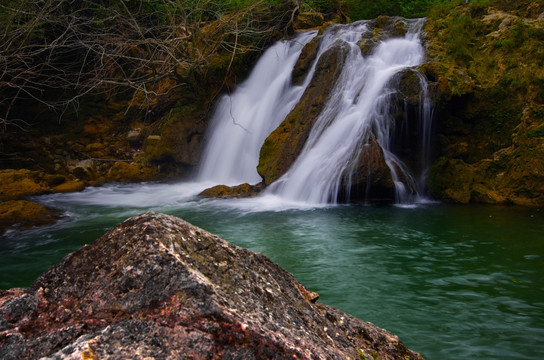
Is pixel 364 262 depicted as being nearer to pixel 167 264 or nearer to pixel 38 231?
pixel 167 264

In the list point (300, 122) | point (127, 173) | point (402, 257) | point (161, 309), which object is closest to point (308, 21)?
point (300, 122)

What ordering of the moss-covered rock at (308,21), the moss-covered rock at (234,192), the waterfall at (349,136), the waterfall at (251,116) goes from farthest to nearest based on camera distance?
the moss-covered rock at (308,21), the waterfall at (251,116), the moss-covered rock at (234,192), the waterfall at (349,136)

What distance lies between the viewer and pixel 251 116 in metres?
14.0

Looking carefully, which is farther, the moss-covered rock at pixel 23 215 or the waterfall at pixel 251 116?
the waterfall at pixel 251 116

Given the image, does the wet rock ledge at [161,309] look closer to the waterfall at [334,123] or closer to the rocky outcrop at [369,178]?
the rocky outcrop at [369,178]

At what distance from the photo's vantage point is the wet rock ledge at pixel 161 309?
135cm

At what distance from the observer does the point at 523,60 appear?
967cm

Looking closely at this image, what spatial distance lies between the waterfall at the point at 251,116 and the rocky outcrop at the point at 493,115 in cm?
466

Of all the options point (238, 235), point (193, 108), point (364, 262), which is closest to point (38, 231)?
point (238, 235)

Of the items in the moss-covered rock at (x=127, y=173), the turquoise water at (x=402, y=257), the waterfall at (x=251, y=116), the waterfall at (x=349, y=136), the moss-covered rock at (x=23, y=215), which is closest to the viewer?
the turquoise water at (x=402, y=257)

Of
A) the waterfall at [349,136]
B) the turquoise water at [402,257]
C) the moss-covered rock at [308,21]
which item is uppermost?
the moss-covered rock at [308,21]

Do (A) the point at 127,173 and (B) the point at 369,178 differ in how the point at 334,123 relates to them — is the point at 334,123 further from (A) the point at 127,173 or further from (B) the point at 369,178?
(A) the point at 127,173

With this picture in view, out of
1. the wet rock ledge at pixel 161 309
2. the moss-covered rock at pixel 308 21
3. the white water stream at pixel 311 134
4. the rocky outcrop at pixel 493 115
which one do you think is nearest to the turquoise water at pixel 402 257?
the white water stream at pixel 311 134

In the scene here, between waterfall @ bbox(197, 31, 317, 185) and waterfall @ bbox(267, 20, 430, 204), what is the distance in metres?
2.24
